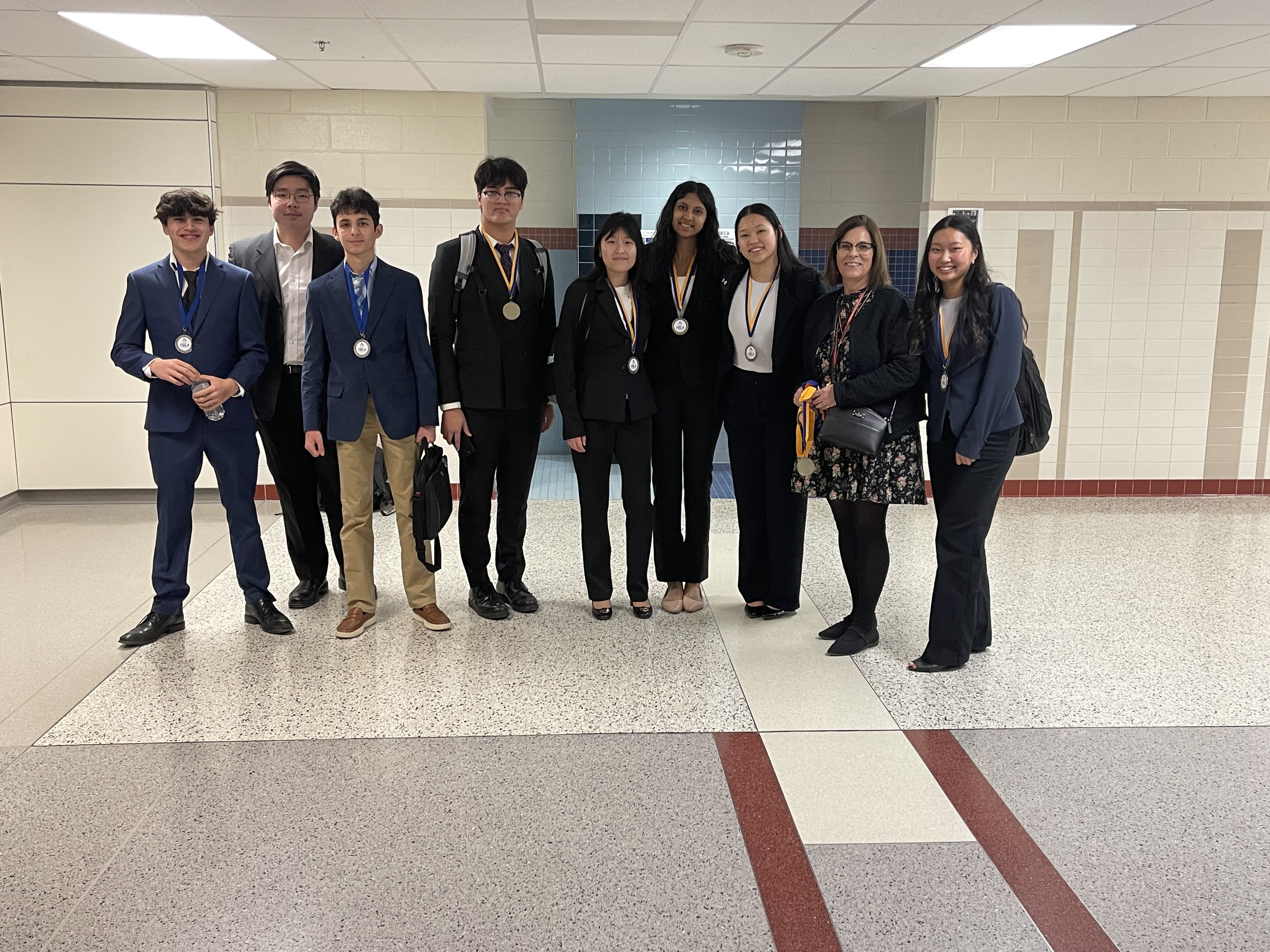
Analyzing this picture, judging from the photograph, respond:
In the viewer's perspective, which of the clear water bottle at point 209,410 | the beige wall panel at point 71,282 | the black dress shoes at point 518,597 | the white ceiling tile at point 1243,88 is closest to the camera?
the clear water bottle at point 209,410

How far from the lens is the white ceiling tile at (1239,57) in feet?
15.7

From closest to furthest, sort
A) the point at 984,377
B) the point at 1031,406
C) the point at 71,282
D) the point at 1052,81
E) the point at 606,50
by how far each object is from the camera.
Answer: the point at 984,377 < the point at 1031,406 < the point at 606,50 < the point at 1052,81 < the point at 71,282

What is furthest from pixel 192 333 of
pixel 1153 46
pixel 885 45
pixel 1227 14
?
pixel 1153 46

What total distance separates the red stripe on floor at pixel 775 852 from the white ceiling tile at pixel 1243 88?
201 inches

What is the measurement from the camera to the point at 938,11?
164 inches

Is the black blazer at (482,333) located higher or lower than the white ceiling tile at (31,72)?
lower

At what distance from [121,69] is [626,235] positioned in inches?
139

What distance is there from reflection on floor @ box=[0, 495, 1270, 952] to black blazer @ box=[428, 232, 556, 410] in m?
1.03

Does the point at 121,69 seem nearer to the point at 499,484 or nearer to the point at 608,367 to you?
the point at 499,484

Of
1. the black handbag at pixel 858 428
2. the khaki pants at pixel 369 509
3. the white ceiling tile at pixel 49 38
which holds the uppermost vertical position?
the white ceiling tile at pixel 49 38

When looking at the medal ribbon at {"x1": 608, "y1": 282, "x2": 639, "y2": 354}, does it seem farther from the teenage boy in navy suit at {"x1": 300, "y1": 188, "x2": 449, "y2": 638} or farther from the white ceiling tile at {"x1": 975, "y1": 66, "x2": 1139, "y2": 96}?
the white ceiling tile at {"x1": 975, "y1": 66, "x2": 1139, "y2": 96}

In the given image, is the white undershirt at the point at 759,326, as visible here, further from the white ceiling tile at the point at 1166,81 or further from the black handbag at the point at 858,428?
the white ceiling tile at the point at 1166,81

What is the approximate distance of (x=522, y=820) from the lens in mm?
2680

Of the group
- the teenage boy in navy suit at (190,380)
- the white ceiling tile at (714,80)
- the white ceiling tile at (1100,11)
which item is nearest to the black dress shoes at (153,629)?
the teenage boy in navy suit at (190,380)
